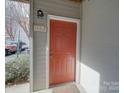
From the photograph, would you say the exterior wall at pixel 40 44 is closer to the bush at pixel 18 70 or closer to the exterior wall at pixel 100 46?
the bush at pixel 18 70

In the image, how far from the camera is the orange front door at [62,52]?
386cm

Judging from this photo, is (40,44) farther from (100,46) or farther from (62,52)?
(100,46)

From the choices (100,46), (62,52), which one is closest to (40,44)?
(62,52)

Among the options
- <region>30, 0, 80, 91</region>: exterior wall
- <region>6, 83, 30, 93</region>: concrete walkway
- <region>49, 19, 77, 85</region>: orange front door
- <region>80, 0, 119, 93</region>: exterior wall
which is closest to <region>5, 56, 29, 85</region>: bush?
<region>6, 83, 30, 93</region>: concrete walkway


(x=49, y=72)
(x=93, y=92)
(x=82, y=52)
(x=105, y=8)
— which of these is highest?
(x=105, y=8)

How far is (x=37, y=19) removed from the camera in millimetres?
3400

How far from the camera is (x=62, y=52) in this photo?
4062 mm

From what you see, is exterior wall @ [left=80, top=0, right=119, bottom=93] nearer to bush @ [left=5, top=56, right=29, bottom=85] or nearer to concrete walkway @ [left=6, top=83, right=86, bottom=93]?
concrete walkway @ [left=6, top=83, right=86, bottom=93]

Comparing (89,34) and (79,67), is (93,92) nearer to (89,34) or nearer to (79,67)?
(79,67)

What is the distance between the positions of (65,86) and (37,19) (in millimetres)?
2041

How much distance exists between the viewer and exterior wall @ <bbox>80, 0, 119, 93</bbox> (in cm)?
301

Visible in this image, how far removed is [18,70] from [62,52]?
1363mm

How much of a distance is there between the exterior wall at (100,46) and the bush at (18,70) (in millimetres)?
1653
